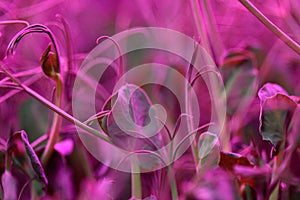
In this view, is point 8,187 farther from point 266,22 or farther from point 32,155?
point 266,22

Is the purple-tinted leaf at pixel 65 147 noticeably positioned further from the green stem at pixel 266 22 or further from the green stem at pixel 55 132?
the green stem at pixel 266 22

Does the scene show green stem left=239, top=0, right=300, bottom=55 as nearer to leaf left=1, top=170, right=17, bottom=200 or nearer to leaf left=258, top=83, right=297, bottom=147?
leaf left=258, top=83, right=297, bottom=147

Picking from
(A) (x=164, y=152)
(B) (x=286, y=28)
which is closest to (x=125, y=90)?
(A) (x=164, y=152)

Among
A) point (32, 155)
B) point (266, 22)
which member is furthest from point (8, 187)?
point (266, 22)

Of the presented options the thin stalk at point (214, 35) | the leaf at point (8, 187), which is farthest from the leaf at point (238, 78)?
the leaf at point (8, 187)
